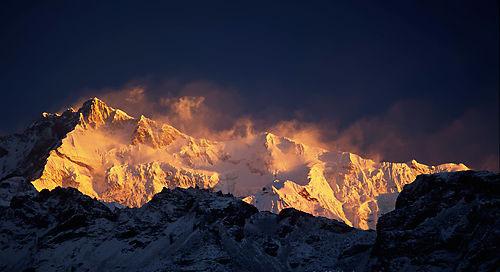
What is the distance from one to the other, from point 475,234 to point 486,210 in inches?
267

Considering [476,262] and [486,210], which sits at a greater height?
[486,210]

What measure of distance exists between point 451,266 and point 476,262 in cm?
1261

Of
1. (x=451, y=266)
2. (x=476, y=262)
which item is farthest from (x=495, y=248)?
(x=451, y=266)

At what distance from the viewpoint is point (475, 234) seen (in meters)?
195

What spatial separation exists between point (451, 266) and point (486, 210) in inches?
676

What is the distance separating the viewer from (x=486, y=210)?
196 metres

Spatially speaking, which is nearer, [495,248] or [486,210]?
[495,248]

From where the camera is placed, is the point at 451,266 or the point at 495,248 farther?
the point at 451,266

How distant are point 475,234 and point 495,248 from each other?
13.0 meters

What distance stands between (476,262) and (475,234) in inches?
422

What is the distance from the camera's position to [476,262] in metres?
187

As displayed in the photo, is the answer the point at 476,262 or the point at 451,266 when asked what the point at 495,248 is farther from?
the point at 451,266

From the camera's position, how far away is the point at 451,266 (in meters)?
198

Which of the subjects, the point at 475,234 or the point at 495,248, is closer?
the point at 495,248
